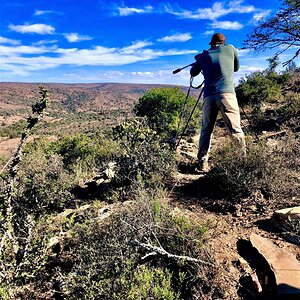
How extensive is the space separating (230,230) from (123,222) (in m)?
1.11

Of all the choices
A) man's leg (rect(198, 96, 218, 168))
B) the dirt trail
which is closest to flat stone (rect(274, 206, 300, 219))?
the dirt trail

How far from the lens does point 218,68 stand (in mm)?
4312

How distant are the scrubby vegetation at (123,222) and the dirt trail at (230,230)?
79mm

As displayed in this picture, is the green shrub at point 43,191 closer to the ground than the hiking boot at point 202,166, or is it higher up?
closer to the ground

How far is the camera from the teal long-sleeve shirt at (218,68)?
14.2 ft

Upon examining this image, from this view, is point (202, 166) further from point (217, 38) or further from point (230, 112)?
point (217, 38)

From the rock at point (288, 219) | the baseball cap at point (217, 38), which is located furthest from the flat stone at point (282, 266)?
the baseball cap at point (217, 38)

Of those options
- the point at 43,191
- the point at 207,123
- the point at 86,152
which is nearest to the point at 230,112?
the point at 207,123

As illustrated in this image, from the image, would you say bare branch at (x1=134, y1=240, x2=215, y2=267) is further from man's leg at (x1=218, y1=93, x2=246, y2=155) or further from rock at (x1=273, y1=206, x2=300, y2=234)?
man's leg at (x1=218, y1=93, x2=246, y2=155)

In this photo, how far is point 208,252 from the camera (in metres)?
2.63

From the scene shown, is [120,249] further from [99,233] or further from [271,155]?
[271,155]

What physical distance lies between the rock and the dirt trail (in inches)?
4.2

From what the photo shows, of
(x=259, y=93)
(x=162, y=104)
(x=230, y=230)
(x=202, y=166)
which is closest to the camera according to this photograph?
(x=230, y=230)

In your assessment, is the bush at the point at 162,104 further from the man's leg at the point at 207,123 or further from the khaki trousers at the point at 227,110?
the khaki trousers at the point at 227,110
